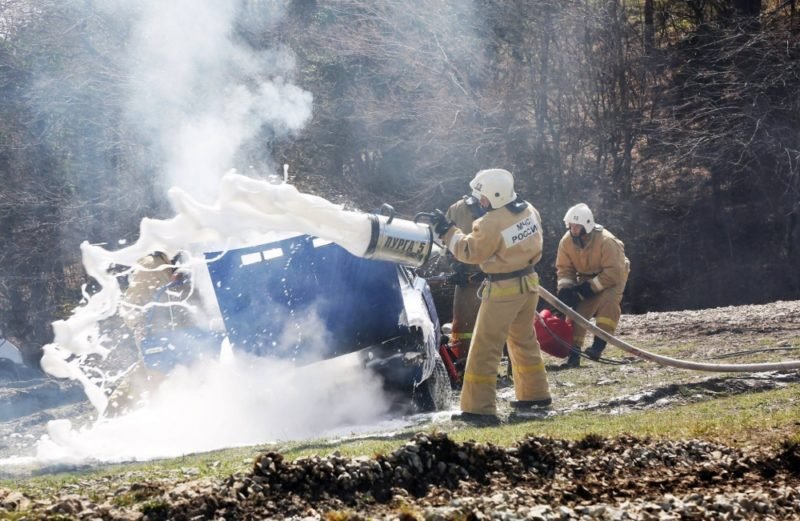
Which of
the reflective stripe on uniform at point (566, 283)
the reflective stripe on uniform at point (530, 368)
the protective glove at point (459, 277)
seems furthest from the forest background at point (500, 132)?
the reflective stripe on uniform at point (530, 368)

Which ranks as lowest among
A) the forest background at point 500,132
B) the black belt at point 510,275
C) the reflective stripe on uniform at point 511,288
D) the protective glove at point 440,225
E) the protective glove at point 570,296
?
the protective glove at point 570,296

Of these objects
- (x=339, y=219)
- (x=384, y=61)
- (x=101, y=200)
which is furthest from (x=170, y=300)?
(x=384, y=61)

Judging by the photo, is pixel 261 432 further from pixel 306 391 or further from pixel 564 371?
pixel 564 371

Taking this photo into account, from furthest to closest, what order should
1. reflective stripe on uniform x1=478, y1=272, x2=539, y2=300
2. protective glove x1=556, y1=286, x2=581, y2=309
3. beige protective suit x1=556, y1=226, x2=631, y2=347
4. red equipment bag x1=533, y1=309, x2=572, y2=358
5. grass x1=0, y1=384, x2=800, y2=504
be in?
protective glove x1=556, y1=286, x2=581, y2=309, beige protective suit x1=556, y1=226, x2=631, y2=347, red equipment bag x1=533, y1=309, x2=572, y2=358, reflective stripe on uniform x1=478, y1=272, x2=539, y2=300, grass x1=0, y1=384, x2=800, y2=504

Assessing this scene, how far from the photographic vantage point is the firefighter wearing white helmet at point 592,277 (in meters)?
12.4

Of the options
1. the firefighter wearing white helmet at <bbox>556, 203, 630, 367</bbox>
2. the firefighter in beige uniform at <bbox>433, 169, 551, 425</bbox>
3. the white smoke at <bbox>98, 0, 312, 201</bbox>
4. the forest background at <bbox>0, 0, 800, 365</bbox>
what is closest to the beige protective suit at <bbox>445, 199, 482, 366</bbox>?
the firefighter wearing white helmet at <bbox>556, 203, 630, 367</bbox>

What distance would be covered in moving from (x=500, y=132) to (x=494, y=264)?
1361 centimetres

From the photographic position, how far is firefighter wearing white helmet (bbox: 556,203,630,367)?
1237 cm

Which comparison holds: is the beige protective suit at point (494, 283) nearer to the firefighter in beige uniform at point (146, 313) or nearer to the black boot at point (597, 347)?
the firefighter in beige uniform at point (146, 313)

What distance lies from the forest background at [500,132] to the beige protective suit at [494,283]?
12479 millimetres

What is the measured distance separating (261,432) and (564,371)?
4.11 meters

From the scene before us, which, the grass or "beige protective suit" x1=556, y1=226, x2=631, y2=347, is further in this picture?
"beige protective suit" x1=556, y1=226, x2=631, y2=347

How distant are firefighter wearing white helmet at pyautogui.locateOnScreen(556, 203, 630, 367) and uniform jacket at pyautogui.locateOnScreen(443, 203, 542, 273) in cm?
325

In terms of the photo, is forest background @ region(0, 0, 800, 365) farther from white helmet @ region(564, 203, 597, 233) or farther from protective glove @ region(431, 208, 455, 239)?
protective glove @ region(431, 208, 455, 239)
